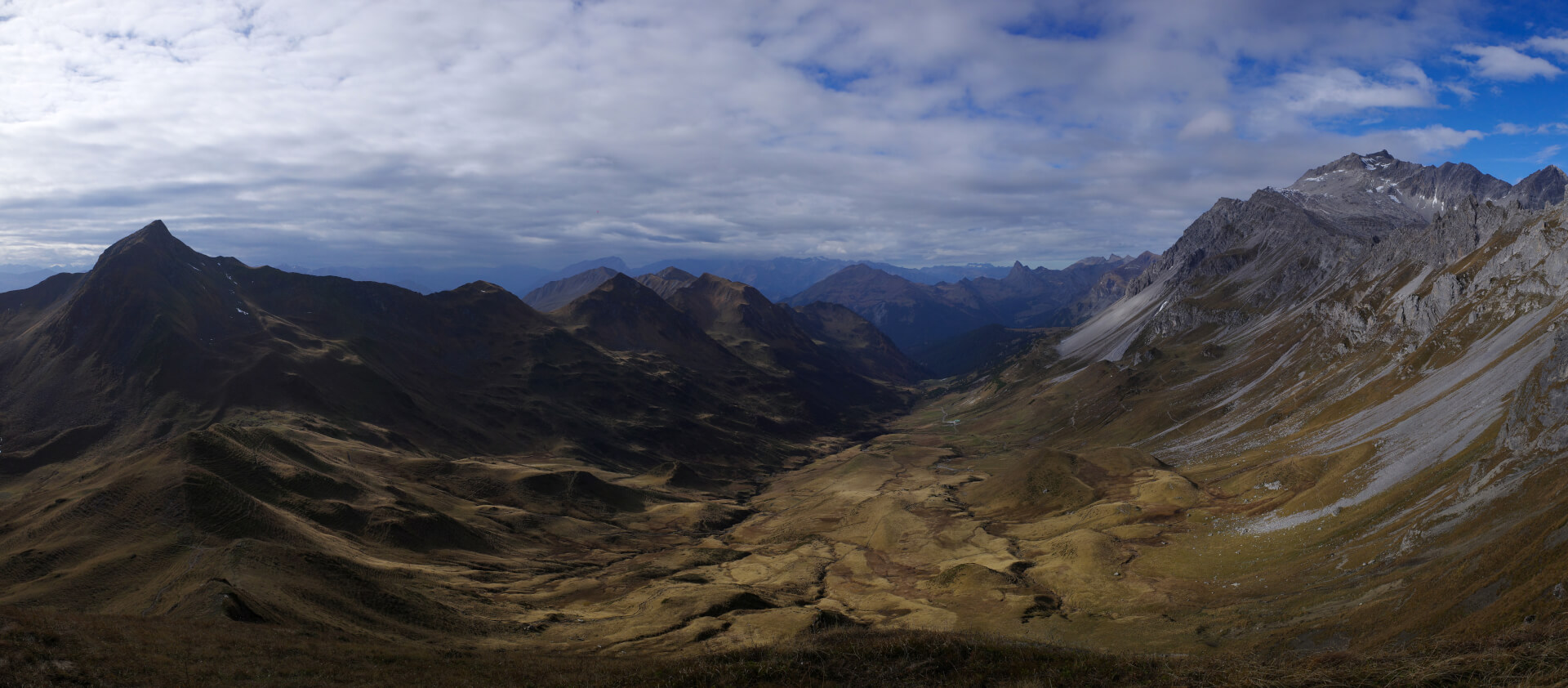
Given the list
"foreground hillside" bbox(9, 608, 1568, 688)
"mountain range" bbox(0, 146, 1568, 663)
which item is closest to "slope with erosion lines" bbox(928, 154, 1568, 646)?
"mountain range" bbox(0, 146, 1568, 663)

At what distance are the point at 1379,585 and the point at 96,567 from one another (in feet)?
436

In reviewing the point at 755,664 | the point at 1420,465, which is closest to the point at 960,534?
the point at 1420,465

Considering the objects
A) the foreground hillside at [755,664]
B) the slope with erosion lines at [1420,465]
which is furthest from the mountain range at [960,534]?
the foreground hillside at [755,664]

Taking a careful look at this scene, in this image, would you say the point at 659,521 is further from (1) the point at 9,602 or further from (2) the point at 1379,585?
(2) the point at 1379,585

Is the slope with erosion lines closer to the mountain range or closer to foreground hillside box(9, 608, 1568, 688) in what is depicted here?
the mountain range

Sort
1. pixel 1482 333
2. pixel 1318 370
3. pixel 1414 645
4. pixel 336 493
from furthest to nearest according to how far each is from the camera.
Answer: pixel 1318 370 → pixel 1482 333 → pixel 336 493 → pixel 1414 645

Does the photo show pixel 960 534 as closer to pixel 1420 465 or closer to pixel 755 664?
pixel 1420 465

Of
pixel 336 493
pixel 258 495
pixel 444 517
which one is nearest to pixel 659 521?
pixel 444 517

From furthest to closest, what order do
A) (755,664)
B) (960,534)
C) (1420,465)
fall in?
(960,534), (1420,465), (755,664)

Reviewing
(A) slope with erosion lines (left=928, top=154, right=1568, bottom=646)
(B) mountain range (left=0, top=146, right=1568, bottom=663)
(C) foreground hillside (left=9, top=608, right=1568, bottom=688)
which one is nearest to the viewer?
(C) foreground hillside (left=9, top=608, right=1568, bottom=688)

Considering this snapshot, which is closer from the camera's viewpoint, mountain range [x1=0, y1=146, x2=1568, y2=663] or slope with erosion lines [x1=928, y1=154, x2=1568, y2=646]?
slope with erosion lines [x1=928, y1=154, x2=1568, y2=646]

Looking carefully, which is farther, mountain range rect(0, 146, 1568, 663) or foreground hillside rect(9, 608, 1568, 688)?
mountain range rect(0, 146, 1568, 663)

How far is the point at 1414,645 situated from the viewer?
3828cm

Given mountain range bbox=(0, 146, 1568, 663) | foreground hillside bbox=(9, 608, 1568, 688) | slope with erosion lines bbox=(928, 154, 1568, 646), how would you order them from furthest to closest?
1. mountain range bbox=(0, 146, 1568, 663)
2. slope with erosion lines bbox=(928, 154, 1568, 646)
3. foreground hillside bbox=(9, 608, 1568, 688)
